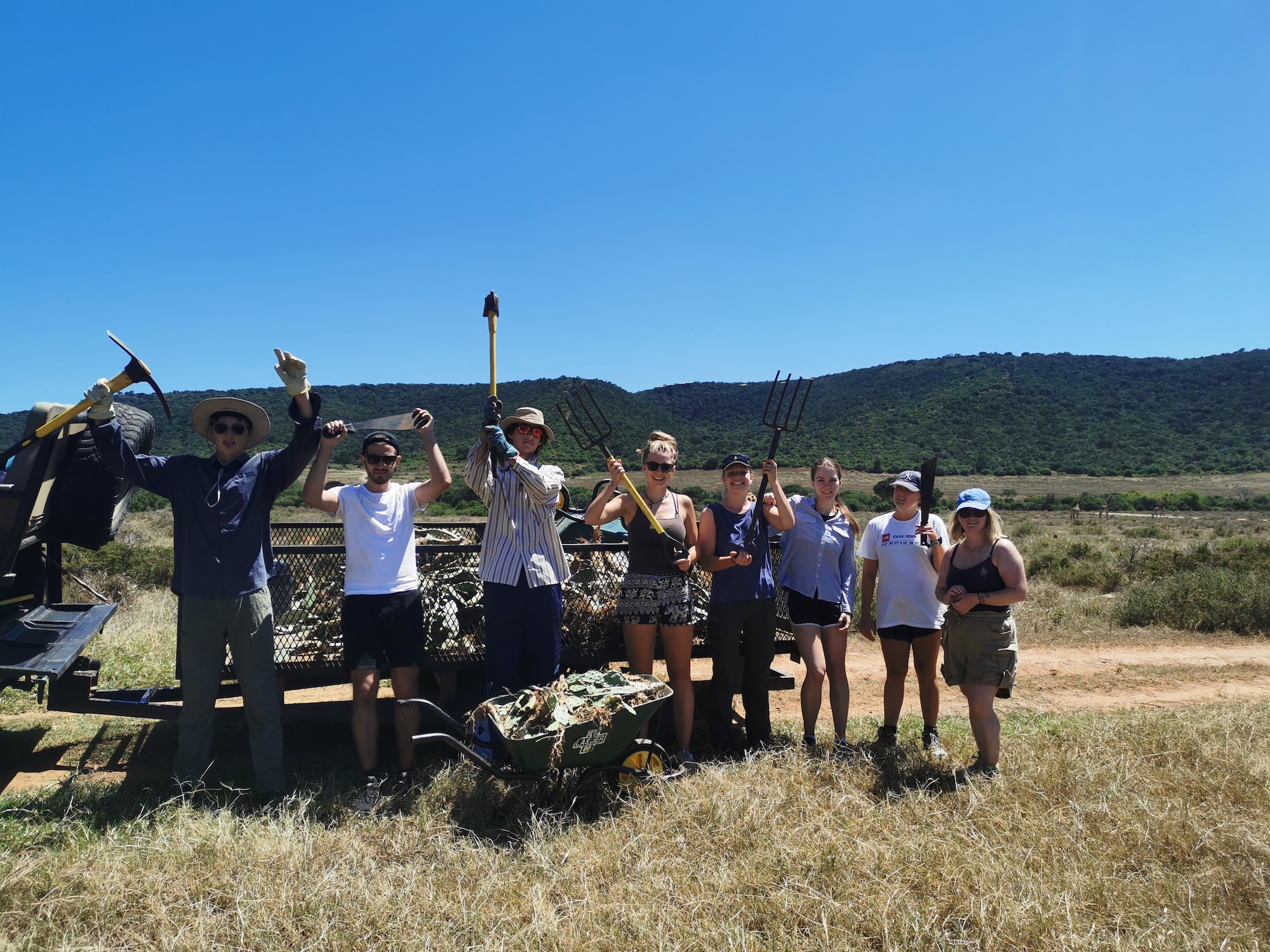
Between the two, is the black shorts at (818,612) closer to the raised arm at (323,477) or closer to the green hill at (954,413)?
the raised arm at (323,477)

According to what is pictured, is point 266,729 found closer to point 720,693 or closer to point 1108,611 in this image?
point 720,693

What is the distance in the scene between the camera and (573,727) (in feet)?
11.7

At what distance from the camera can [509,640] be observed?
4.14 meters

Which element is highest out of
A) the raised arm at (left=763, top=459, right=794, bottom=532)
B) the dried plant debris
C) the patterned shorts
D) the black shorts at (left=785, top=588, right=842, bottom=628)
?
the raised arm at (left=763, top=459, right=794, bottom=532)

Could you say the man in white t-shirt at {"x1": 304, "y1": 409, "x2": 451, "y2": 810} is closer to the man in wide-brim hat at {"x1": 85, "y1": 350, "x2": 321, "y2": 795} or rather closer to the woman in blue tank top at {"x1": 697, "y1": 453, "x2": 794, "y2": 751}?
the man in wide-brim hat at {"x1": 85, "y1": 350, "x2": 321, "y2": 795}

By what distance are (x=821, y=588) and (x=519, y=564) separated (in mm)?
1817

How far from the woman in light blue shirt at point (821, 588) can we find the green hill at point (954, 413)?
102ft

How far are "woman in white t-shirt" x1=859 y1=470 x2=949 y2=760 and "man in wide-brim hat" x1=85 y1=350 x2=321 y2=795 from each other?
11.0 feet

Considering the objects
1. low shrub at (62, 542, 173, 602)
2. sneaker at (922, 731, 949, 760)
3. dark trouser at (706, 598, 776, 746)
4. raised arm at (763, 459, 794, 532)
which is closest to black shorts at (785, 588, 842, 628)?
dark trouser at (706, 598, 776, 746)

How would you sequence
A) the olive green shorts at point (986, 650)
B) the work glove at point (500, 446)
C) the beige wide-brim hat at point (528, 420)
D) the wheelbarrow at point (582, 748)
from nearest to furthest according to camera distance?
the wheelbarrow at point (582, 748)
the work glove at point (500, 446)
the beige wide-brim hat at point (528, 420)
the olive green shorts at point (986, 650)

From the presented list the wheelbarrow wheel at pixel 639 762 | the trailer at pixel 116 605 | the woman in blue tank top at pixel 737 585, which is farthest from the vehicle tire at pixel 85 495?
the woman in blue tank top at pixel 737 585

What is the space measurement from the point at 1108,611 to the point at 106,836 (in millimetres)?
10793

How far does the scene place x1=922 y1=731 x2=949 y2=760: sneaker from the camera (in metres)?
4.84

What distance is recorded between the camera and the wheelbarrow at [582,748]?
11.7 ft
